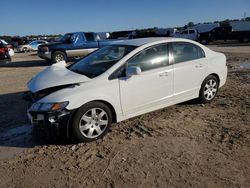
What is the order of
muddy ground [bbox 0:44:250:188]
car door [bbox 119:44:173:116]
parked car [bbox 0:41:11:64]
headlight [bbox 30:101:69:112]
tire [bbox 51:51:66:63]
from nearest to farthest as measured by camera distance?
muddy ground [bbox 0:44:250:188]
headlight [bbox 30:101:69:112]
car door [bbox 119:44:173:116]
parked car [bbox 0:41:11:64]
tire [bbox 51:51:66:63]

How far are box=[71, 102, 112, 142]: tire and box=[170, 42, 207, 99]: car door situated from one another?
5.38 ft

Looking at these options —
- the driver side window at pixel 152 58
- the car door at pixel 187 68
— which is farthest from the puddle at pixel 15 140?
the car door at pixel 187 68

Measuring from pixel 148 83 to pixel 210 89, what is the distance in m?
1.97

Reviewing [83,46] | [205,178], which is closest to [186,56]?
[205,178]

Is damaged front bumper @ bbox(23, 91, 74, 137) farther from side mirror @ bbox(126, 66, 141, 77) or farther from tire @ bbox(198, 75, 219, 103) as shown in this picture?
tire @ bbox(198, 75, 219, 103)

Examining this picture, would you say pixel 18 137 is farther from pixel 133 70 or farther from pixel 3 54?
pixel 3 54

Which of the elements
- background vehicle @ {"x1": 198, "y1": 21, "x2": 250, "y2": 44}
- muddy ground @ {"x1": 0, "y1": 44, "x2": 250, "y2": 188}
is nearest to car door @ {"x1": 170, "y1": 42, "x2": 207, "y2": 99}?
muddy ground @ {"x1": 0, "y1": 44, "x2": 250, "y2": 188}

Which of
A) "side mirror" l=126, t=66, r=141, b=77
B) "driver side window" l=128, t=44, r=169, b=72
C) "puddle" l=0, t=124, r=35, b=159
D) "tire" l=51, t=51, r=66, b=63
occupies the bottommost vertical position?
"puddle" l=0, t=124, r=35, b=159

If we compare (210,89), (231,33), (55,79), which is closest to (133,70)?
(55,79)

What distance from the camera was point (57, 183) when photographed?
3525 millimetres

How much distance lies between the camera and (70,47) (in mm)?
15852

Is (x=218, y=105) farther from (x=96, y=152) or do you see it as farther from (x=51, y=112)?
(x=51, y=112)

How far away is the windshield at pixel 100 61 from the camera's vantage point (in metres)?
5.00

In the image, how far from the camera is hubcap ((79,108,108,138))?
452 cm
